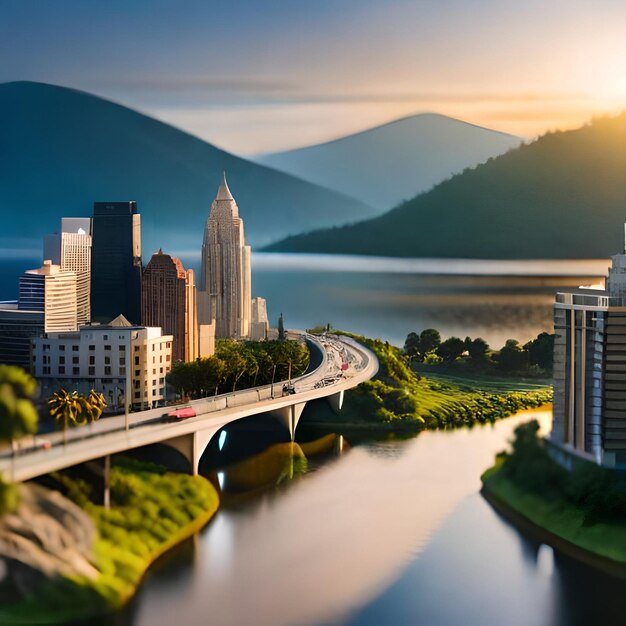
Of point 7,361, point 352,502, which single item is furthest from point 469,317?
point 352,502

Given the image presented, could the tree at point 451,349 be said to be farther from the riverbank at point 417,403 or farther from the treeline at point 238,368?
the treeline at point 238,368

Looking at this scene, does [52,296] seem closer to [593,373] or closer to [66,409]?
[66,409]

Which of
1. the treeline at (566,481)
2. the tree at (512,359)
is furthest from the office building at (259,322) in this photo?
the treeline at (566,481)

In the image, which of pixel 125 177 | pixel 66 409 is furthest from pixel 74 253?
pixel 66 409

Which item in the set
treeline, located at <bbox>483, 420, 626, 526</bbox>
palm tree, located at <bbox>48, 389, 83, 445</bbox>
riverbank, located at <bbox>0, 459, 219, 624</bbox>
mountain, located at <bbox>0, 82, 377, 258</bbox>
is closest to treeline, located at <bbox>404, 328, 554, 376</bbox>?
mountain, located at <bbox>0, 82, 377, 258</bbox>

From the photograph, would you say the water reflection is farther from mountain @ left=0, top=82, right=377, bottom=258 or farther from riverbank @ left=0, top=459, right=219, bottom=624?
mountain @ left=0, top=82, right=377, bottom=258

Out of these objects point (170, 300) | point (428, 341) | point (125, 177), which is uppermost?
point (125, 177)

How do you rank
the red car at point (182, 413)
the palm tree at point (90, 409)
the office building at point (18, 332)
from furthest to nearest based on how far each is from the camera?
1. the office building at point (18, 332)
2. the red car at point (182, 413)
3. the palm tree at point (90, 409)
